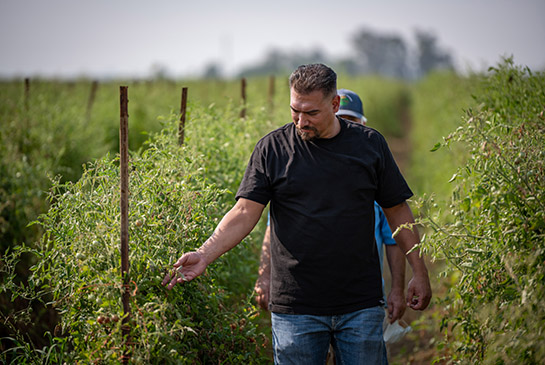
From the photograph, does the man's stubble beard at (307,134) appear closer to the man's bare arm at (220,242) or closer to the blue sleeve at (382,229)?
the man's bare arm at (220,242)

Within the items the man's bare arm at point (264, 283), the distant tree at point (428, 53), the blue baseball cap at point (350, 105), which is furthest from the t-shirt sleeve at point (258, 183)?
the distant tree at point (428, 53)

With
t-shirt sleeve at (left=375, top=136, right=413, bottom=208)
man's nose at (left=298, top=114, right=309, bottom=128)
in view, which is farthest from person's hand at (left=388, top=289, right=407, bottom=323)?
man's nose at (left=298, top=114, right=309, bottom=128)

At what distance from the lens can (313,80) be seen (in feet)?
8.30

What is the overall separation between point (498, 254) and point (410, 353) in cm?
279

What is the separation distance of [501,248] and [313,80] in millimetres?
1143

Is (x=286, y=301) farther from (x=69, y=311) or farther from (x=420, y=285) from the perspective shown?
(x=69, y=311)

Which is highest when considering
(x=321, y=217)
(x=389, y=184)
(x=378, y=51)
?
(x=378, y=51)

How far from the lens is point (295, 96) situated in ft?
8.41

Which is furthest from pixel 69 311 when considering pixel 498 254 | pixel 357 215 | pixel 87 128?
pixel 87 128

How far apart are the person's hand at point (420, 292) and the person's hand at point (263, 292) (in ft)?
2.51

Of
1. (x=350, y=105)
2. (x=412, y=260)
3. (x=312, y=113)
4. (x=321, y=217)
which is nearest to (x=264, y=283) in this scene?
(x=321, y=217)

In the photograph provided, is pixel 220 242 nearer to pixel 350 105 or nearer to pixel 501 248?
pixel 501 248

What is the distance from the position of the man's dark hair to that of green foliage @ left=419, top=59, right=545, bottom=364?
2.11ft

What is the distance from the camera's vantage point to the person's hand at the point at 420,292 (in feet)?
8.92
